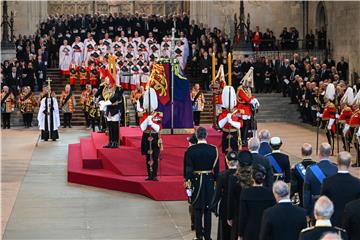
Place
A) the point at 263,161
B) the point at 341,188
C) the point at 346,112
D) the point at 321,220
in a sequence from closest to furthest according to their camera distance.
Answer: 1. the point at 321,220
2. the point at 341,188
3. the point at 263,161
4. the point at 346,112

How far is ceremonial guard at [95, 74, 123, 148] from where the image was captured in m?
20.4

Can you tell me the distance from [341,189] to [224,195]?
6.84 ft

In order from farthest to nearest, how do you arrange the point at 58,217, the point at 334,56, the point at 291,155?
the point at 334,56
the point at 291,155
the point at 58,217

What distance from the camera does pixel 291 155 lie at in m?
23.1

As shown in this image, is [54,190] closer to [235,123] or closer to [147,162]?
[147,162]

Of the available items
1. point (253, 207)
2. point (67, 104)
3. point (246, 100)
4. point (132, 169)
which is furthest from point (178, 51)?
point (253, 207)

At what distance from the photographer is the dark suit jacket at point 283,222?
877cm

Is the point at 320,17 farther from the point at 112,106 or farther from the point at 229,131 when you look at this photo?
the point at 229,131

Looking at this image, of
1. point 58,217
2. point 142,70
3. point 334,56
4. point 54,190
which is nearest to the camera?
point 58,217

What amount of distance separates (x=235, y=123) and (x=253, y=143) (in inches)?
295

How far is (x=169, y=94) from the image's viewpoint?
20.2 m

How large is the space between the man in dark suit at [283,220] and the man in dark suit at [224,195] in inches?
96.9

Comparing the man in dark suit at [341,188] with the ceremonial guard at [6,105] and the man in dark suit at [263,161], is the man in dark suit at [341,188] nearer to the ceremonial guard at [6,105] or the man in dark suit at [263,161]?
the man in dark suit at [263,161]

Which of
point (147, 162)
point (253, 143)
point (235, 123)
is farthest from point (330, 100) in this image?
point (253, 143)
